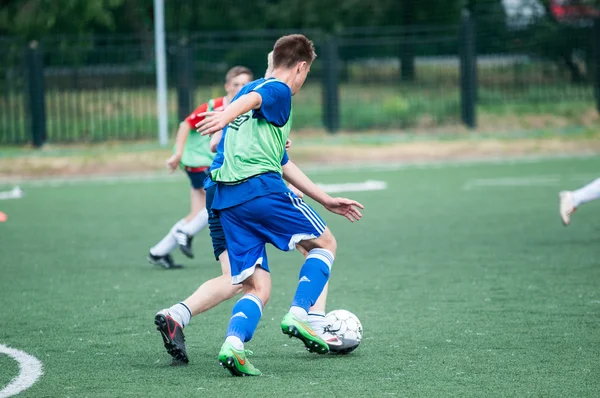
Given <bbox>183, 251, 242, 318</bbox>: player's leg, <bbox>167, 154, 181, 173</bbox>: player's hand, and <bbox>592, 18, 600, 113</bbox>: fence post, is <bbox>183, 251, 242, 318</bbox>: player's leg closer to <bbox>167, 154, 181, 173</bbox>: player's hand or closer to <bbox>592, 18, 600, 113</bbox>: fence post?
<bbox>167, 154, 181, 173</bbox>: player's hand

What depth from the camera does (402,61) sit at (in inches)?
1001

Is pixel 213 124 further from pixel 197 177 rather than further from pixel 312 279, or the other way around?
pixel 197 177

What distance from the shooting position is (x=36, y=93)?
21.5m

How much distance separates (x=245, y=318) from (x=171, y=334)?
487mm

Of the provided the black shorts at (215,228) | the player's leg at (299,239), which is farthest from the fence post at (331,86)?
the player's leg at (299,239)

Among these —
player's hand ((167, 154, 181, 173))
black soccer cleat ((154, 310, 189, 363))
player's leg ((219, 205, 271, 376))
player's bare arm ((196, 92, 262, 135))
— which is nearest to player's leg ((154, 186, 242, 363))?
black soccer cleat ((154, 310, 189, 363))

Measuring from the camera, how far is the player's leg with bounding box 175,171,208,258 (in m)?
9.48

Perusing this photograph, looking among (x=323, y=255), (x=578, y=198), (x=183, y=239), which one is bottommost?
(x=183, y=239)

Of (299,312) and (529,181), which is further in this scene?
(529,181)

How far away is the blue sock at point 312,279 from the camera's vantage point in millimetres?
5703

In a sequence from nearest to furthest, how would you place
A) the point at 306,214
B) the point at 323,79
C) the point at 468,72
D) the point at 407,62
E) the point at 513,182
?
1. the point at 306,214
2. the point at 513,182
3. the point at 323,79
4. the point at 468,72
5. the point at 407,62

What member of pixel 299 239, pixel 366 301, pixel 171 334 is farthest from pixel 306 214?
pixel 366 301

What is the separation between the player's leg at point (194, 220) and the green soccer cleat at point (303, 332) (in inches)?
151

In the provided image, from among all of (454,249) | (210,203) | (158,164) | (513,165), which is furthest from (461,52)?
(210,203)
